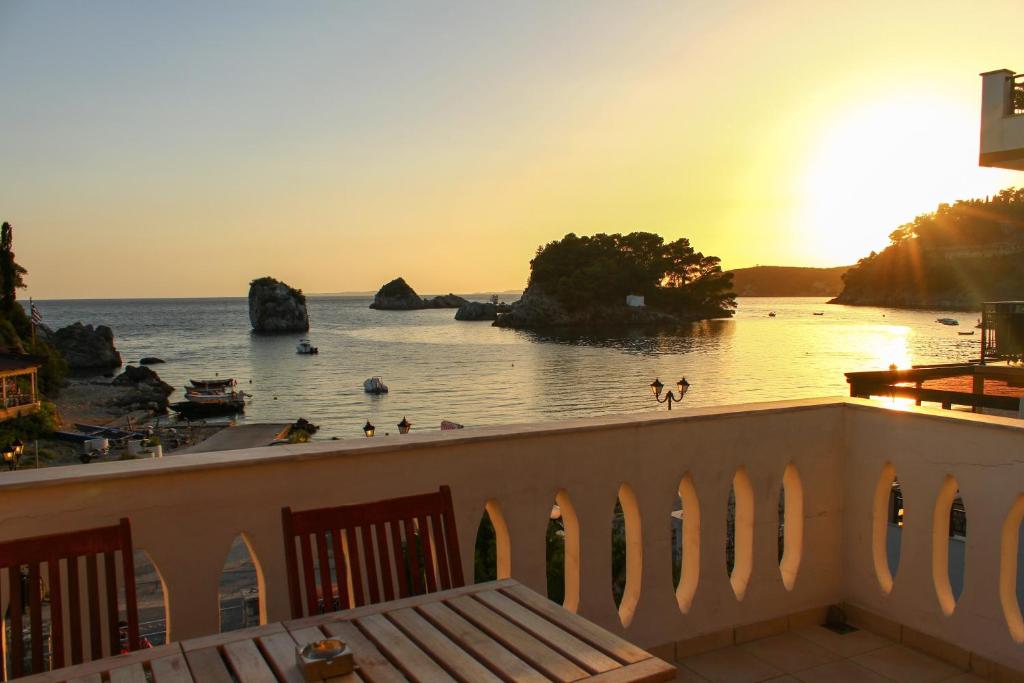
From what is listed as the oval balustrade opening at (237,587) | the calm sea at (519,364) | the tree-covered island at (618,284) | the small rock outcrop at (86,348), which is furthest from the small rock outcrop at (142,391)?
the tree-covered island at (618,284)

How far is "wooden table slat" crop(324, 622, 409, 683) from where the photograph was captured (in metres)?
1.48

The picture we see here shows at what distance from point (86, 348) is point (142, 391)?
76.8 feet

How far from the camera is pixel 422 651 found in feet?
5.28

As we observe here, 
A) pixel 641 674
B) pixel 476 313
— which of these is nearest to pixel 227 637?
pixel 641 674

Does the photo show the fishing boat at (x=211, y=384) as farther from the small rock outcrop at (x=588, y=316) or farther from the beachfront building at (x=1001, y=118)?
the small rock outcrop at (x=588, y=316)

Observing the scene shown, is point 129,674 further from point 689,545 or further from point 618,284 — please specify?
point 618,284

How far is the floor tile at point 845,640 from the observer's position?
339 centimetres

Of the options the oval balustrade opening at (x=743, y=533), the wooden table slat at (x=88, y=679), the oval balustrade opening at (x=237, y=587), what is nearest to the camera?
the wooden table slat at (x=88, y=679)

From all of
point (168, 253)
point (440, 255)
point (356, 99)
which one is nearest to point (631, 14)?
point (356, 99)

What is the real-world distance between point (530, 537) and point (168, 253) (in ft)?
298

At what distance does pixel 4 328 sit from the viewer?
50.3 meters

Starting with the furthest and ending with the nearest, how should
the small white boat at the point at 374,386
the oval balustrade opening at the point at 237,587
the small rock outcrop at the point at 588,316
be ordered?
the small rock outcrop at the point at 588,316, the small white boat at the point at 374,386, the oval balustrade opening at the point at 237,587

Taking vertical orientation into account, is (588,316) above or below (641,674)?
below

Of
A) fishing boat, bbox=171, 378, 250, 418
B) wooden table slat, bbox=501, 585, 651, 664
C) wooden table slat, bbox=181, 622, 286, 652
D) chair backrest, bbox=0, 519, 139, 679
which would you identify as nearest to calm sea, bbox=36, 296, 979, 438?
fishing boat, bbox=171, 378, 250, 418
